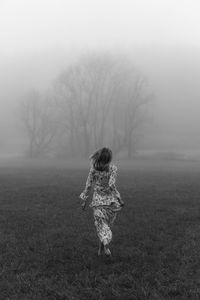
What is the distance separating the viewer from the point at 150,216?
50.4 feet

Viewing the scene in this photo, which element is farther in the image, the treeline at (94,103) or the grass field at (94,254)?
the treeline at (94,103)

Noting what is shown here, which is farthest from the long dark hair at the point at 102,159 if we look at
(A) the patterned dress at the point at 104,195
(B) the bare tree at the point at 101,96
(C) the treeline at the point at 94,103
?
(B) the bare tree at the point at 101,96

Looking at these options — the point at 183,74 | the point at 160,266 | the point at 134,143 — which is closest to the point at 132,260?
the point at 160,266

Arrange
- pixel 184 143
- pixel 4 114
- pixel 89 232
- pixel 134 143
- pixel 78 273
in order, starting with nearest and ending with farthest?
pixel 78 273, pixel 89 232, pixel 134 143, pixel 184 143, pixel 4 114

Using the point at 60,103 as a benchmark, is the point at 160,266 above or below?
below

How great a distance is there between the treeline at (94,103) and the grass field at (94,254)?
68863 millimetres

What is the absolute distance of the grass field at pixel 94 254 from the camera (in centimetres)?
745

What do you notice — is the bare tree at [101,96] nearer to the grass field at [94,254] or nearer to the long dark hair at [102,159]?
the grass field at [94,254]

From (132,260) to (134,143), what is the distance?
273 ft

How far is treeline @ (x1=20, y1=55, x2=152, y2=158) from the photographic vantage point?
87062 millimetres

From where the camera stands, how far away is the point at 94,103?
9194 cm

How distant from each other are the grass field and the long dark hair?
242 cm

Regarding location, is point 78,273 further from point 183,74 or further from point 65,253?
point 183,74

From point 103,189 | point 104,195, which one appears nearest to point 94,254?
point 104,195
